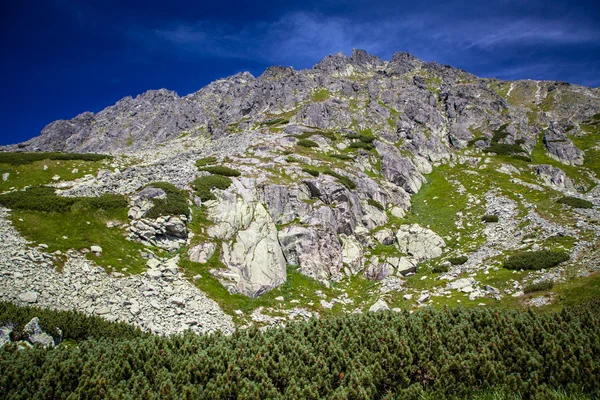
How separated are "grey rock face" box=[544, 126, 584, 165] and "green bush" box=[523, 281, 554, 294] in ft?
219

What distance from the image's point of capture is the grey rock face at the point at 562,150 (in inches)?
2761

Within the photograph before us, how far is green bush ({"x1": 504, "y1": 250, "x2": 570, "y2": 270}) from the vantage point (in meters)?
25.5

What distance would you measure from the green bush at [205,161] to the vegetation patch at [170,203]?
1047 centimetres

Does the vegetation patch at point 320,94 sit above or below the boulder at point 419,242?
above

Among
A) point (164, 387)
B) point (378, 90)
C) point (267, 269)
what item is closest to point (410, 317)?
point (164, 387)

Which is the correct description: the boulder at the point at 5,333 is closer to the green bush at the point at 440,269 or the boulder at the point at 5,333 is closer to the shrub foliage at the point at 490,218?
the green bush at the point at 440,269

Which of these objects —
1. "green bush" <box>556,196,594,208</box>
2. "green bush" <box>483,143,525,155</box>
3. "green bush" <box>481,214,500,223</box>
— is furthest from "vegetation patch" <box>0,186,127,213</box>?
"green bush" <box>483,143,525,155</box>

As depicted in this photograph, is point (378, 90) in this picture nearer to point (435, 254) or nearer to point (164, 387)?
point (435, 254)

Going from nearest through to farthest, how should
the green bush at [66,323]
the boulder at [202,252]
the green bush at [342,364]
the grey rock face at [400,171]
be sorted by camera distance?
the green bush at [342,364]
the green bush at [66,323]
the boulder at [202,252]
the grey rock face at [400,171]

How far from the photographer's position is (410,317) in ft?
32.2

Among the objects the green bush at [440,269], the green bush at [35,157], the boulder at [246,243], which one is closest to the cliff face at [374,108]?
the green bush at [440,269]

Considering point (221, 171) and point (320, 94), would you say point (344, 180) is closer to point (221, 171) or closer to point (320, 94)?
point (221, 171)

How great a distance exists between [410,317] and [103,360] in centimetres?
908

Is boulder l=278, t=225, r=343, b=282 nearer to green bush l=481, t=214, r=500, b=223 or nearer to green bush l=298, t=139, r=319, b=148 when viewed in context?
green bush l=481, t=214, r=500, b=223
